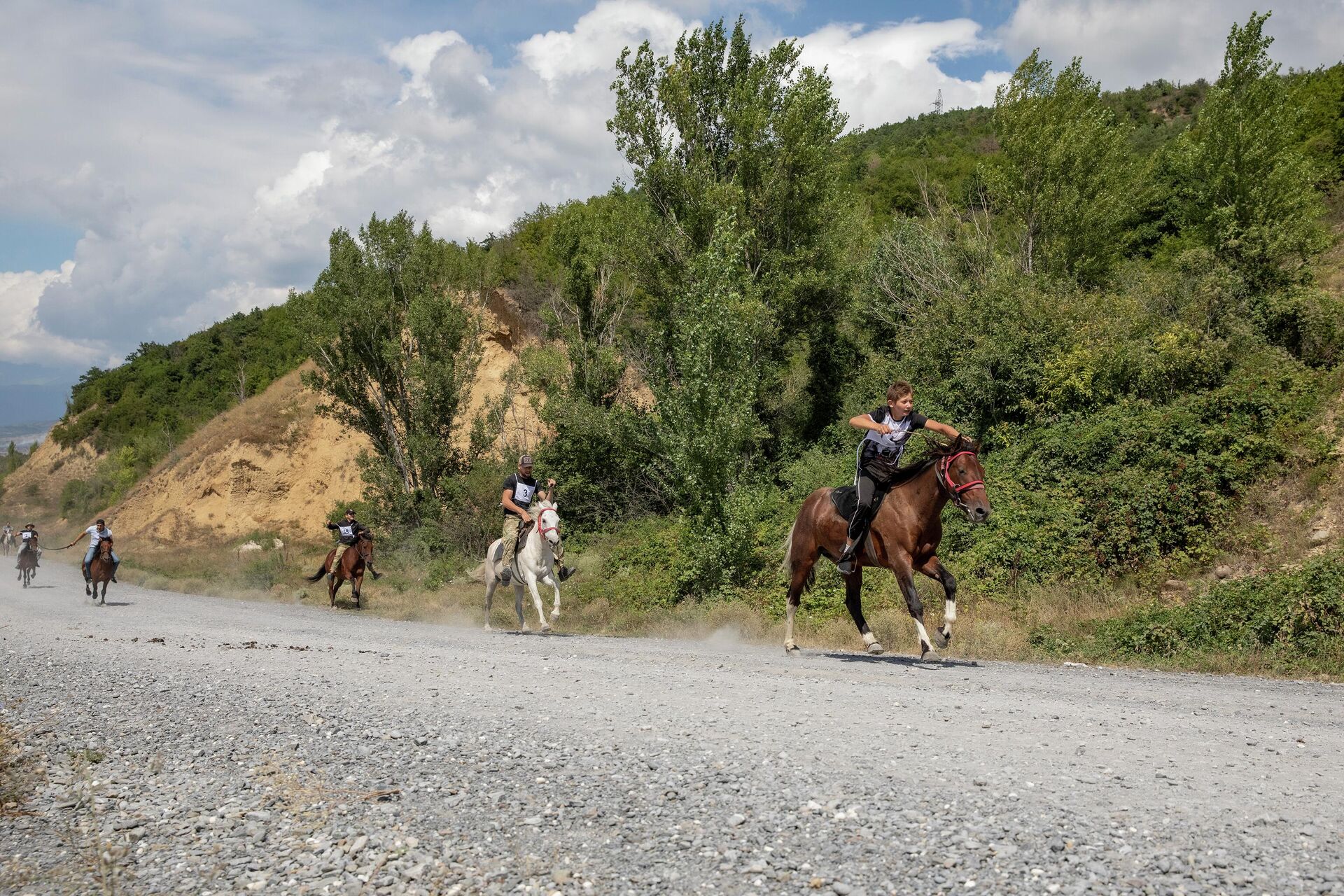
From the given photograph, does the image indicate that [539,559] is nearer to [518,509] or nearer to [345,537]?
[518,509]

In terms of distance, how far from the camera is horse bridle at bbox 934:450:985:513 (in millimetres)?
9836

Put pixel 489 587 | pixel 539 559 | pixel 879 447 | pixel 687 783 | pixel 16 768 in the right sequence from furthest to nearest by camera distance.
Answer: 1. pixel 489 587
2. pixel 539 559
3. pixel 879 447
4. pixel 16 768
5. pixel 687 783

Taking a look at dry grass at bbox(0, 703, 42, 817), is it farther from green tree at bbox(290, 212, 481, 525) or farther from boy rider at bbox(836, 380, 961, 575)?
green tree at bbox(290, 212, 481, 525)

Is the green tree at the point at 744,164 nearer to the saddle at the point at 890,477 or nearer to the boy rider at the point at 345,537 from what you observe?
the boy rider at the point at 345,537

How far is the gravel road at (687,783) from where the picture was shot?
14.3 ft

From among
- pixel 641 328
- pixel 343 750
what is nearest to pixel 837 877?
pixel 343 750

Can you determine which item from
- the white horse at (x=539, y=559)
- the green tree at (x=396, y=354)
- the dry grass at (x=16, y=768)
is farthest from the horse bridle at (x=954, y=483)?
the green tree at (x=396, y=354)

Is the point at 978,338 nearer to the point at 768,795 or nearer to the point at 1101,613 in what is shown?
the point at 1101,613

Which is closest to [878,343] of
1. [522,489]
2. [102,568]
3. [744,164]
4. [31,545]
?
[744,164]

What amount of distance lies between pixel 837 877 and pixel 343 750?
4.15 metres

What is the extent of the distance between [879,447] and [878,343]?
1951 cm

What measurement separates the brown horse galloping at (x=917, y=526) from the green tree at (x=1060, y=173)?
19051 mm

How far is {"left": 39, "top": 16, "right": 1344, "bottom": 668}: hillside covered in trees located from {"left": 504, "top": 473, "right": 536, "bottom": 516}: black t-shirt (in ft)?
14.3

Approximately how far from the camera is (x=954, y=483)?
10047mm
